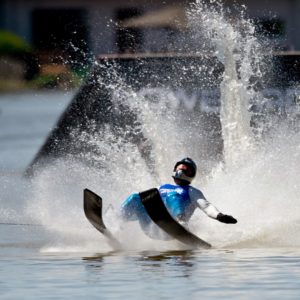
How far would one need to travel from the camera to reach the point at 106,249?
17797mm

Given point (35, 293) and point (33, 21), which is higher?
point (33, 21)

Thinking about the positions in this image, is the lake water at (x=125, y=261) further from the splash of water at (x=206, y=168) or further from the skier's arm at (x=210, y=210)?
the skier's arm at (x=210, y=210)

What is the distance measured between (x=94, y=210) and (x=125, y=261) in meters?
1.95

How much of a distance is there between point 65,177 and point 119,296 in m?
9.72

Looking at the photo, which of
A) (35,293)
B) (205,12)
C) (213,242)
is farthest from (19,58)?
(35,293)

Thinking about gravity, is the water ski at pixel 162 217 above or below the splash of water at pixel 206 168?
below

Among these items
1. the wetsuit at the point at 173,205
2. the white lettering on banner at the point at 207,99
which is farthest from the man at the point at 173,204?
the white lettering on banner at the point at 207,99

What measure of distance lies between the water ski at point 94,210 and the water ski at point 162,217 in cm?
53

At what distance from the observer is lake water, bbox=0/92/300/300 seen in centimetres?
1423

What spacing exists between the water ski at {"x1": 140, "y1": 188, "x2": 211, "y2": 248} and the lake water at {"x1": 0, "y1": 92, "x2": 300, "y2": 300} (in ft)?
0.47

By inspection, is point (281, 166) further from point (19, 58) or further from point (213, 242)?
point (19, 58)

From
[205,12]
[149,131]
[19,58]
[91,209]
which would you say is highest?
[19,58]

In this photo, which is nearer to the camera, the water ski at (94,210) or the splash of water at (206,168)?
the water ski at (94,210)

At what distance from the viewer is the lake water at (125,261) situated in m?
14.2
